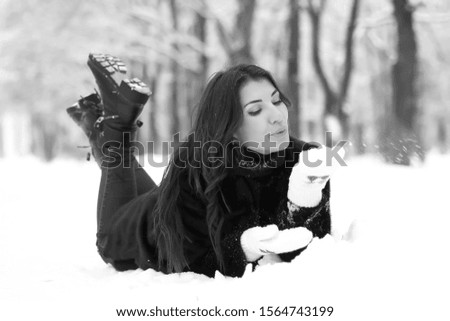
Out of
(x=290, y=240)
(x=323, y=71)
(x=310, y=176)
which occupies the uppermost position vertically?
(x=323, y=71)

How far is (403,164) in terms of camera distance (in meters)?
5.85

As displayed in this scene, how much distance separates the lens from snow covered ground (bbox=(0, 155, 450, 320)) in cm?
199

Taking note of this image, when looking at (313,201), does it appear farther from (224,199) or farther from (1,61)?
(1,61)

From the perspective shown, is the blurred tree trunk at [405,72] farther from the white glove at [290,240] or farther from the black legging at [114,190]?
the white glove at [290,240]

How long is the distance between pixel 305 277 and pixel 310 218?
450mm

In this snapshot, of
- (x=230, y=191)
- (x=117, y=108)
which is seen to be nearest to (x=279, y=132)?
(x=230, y=191)

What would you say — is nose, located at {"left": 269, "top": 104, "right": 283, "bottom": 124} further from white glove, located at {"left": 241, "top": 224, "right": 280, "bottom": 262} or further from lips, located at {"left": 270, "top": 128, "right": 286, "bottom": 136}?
white glove, located at {"left": 241, "top": 224, "right": 280, "bottom": 262}

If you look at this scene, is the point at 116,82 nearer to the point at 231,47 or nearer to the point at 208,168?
the point at 208,168

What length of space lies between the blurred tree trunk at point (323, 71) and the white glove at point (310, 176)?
28.9ft

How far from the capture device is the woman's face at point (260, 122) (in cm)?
274

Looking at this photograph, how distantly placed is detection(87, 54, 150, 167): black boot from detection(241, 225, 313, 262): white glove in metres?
1.13

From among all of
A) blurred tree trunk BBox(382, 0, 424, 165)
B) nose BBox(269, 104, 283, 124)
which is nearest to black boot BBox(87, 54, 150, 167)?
nose BBox(269, 104, 283, 124)

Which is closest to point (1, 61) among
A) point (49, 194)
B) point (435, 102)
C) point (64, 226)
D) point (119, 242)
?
point (49, 194)

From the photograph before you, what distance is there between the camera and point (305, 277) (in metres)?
2.16
